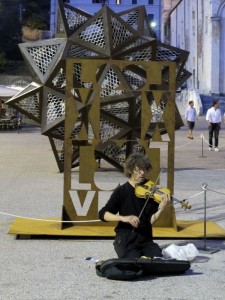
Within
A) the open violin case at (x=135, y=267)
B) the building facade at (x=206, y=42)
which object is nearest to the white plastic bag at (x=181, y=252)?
the open violin case at (x=135, y=267)

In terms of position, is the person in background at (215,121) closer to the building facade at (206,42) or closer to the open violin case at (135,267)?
the open violin case at (135,267)

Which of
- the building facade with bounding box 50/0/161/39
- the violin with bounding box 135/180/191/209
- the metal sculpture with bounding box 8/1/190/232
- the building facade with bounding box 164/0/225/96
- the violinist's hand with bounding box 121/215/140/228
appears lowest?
the violinist's hand with bounding box 121/215/140/228

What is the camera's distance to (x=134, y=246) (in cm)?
779

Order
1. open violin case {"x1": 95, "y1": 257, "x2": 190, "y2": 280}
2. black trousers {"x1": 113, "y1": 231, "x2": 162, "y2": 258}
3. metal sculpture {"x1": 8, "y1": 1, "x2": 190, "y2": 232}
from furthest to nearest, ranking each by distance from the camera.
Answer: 1. metal sculpture {"x1": 8, "y1": 1, "x2": 190, "y2": 232}
2. black trousers {"x1": 113, "y1": 231, "x2": 162, "y2": 258}
3. open violin case {"x1": 95, "y1": 257, "x2": 190, "y2": 280}

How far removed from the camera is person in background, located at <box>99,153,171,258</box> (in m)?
7.73

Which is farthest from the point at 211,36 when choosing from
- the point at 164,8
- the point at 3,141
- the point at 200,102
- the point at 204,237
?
the point at 204,237

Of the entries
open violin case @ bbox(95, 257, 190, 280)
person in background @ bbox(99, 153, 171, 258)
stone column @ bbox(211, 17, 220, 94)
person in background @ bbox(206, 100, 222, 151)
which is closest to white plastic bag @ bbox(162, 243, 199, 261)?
person in background @ bbox(99, 153, 171, 258)

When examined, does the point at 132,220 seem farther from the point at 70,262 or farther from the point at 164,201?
the point at 70,262

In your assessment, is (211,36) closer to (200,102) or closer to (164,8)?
(200,102)

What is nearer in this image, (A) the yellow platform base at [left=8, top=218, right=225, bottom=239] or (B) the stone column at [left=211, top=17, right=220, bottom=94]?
(A) the yellow platform base at [left=8, top=218, right=225, bottom=239]

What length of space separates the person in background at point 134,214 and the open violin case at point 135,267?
0.27 m

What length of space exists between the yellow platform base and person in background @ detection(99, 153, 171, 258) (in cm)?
144

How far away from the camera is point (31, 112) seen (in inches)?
614

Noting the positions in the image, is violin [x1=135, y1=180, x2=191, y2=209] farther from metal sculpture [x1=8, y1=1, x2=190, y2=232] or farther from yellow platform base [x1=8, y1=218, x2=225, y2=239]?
metal sculpture [x1=8, y1=1, x2=190, y2=232]
